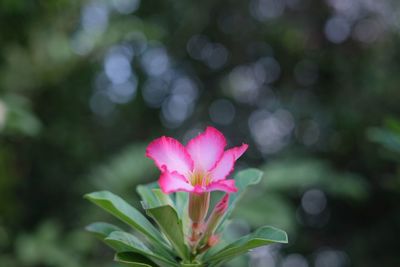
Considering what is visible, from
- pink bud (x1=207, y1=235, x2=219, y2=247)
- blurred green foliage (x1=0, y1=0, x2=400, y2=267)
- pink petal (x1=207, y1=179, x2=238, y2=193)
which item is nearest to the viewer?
pink petal (x1=207, y1=179, x2=238, y2=193)

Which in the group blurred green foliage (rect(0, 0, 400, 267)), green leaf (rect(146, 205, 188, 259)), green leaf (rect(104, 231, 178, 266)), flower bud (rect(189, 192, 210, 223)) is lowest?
green leaf (rect(104, 231, 178, 266))

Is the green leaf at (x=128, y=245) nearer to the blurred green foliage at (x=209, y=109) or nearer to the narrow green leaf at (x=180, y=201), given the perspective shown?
the narrow green leaf at (x=180, y=201)

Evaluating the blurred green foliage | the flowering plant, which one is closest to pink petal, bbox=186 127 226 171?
the flowering plant

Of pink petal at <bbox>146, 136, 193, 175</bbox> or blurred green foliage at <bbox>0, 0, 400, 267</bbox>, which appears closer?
pink petal at <bbox>146, 136, 193, 175</bbox>

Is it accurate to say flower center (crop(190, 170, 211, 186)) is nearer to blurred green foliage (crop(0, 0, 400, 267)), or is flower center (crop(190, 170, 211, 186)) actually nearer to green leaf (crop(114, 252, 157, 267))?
green leaf (crop(114, 252, 157, 267))

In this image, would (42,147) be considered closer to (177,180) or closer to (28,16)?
(28,16)

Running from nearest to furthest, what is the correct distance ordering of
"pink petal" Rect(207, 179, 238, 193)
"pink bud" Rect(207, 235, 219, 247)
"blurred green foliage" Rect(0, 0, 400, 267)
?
"pink petal" Rect(207, 179, 238, 193) < "pink bud" Rect(207, 235, 219, 247) < "blurred green foliage" Rect(0, 0, 400, 267)

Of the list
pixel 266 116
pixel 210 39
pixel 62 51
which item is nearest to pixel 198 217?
pixel 62 51

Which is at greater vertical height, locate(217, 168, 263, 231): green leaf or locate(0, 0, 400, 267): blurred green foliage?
locate(0, 0, 400, 267): blurred green foliage
